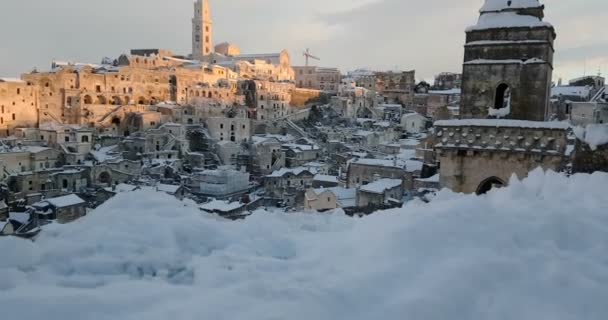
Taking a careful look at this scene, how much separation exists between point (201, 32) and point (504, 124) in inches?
3446

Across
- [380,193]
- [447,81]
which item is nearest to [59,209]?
[380,193]

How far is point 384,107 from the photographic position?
76.6 m

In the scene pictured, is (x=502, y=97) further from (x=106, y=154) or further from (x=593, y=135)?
(x=106, y=154)

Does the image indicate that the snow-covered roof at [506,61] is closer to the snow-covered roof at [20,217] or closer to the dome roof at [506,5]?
the dome roof at [506,5]

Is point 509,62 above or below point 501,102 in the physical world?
above

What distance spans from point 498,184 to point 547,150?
1.32 m

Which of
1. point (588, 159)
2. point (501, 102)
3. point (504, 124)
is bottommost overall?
point (588, 159)

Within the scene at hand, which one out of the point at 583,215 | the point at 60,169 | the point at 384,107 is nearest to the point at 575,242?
the point at 583,215

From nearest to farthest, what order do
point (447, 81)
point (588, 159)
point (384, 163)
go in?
point (588, 159), point (384, 163), point (447, 81)

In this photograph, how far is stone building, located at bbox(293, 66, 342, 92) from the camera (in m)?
90.2

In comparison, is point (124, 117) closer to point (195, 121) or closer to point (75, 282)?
point (195, 121)

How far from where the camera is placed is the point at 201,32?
9031cm

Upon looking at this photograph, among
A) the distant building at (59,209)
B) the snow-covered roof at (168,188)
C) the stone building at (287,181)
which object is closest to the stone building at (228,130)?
the stone building at (287,181)

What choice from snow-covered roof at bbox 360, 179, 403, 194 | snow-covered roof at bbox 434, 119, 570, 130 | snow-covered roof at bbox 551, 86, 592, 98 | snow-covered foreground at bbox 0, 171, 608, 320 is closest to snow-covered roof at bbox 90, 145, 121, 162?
snow-covered roof at bbox 360, 179, 403, 194
